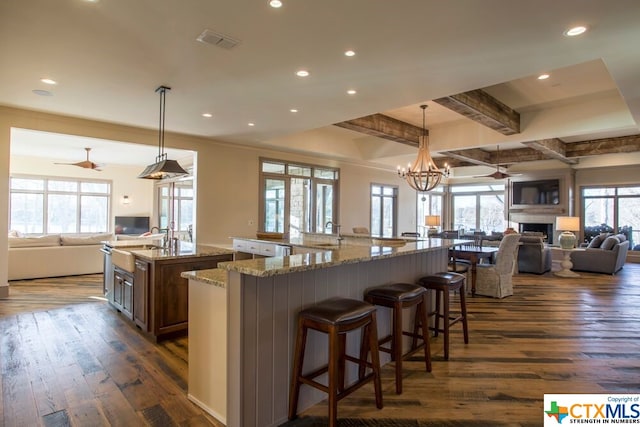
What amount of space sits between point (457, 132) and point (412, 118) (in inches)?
44.1

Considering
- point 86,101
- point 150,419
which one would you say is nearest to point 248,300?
point 150,419

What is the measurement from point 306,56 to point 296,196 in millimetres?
5262

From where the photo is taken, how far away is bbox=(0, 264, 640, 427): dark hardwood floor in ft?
7.43

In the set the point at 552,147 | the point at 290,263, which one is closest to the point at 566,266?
the point at 552,147

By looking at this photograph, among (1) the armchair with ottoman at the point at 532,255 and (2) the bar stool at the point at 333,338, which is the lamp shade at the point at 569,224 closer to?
(1) the armchair with ottoman at the point at 532,255

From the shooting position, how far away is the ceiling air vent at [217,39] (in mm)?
2742

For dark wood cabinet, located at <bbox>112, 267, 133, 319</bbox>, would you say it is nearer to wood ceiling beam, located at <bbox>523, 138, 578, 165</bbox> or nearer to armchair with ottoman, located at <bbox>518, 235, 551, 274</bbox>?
wood ceiling beam, located at <bbox>523, 138, 578, 165</bbox>

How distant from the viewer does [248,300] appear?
1.99m

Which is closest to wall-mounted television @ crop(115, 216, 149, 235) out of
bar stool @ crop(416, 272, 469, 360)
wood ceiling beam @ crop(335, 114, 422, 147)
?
wood ceiling beam @ crop(335, 114, 422, 147)

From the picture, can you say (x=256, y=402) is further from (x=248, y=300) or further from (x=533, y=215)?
(x=533, y=215)

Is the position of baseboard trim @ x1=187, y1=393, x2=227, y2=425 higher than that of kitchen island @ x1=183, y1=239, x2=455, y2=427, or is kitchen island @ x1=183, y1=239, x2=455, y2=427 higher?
kitchen island @ x1=183, y1=239, x2=455, y2=427

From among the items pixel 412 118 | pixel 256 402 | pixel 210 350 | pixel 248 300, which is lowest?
pixel 256 402

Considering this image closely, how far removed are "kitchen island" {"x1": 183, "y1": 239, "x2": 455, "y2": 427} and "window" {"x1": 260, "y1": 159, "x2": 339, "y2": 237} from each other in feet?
16.0

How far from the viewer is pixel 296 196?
8.29 m
